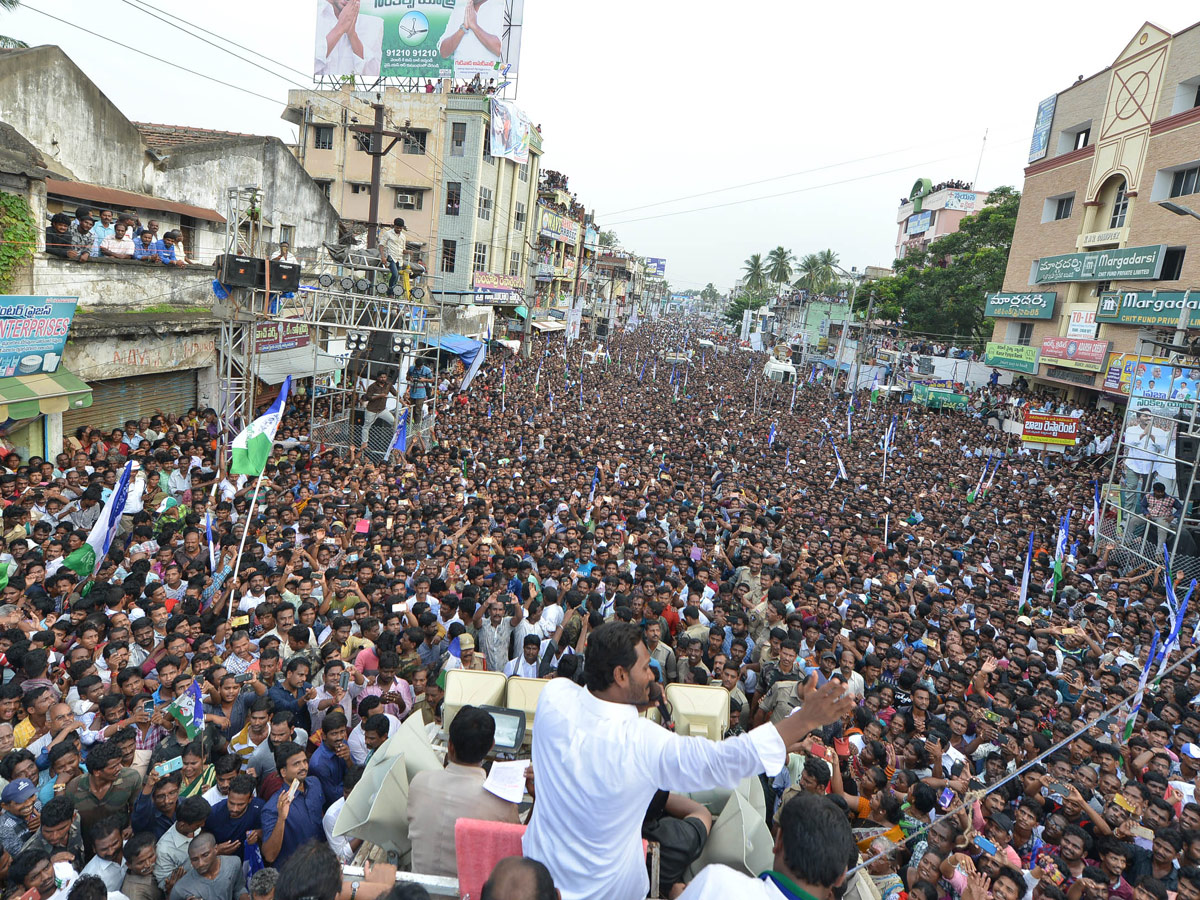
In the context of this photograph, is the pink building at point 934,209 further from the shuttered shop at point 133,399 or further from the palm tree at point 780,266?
the shuttered shop at point 133,399

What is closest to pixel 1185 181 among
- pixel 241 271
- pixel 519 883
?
pixel 241 271

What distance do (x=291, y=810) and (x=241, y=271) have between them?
9322 mm

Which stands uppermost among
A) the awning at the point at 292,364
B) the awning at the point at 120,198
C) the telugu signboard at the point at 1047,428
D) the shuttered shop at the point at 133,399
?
the awning at the point at 120,198

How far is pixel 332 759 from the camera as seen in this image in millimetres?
4238

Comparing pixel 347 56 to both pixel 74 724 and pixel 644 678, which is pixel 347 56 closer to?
pixel 74 724

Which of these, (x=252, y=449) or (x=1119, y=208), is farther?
(x=1119, y=208)

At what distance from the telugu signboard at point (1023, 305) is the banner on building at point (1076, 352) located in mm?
1814

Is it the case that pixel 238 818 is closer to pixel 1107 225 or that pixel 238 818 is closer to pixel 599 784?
pixel 599 784

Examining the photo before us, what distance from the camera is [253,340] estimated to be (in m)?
11.5

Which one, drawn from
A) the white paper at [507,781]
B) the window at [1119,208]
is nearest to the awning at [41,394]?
the white paper at [507,781]

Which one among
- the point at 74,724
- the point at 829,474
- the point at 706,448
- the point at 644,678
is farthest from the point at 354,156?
the point at 644,678

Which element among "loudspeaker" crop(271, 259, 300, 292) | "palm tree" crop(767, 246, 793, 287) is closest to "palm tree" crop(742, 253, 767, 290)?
"palm tree" crop(767, 246, 793, 287)

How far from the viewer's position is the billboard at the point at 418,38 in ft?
98.6

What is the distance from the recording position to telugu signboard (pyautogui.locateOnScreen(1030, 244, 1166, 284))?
24.0m
